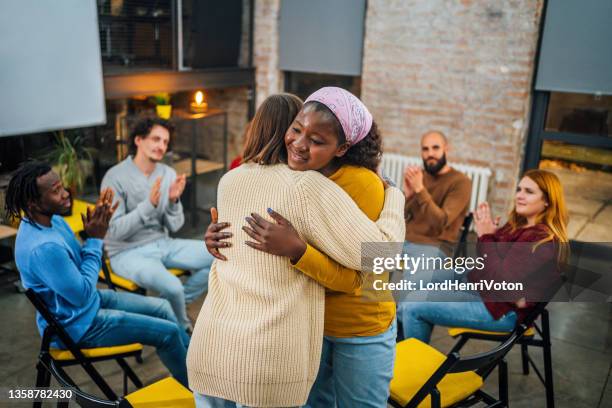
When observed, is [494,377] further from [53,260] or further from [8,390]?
[8,390]

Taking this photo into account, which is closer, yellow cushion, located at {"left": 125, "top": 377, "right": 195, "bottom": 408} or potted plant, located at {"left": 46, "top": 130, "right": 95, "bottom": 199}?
yellow cushion, located at {"left": 125, "top": 377, "right": 195, "bottom": 408}

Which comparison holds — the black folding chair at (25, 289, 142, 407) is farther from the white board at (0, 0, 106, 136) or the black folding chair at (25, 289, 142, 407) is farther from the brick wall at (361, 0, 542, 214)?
the brick wall at (361, 0, 542, 214)

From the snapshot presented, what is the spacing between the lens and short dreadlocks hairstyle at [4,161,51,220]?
2.29m

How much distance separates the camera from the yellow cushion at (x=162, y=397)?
2.00 metres

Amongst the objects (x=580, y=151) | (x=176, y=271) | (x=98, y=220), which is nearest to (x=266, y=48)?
(x=580, y=151)

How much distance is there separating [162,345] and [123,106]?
3.71 metres

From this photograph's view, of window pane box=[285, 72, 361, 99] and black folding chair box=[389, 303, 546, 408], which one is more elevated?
window pane box=[285, 72, 361, 99]

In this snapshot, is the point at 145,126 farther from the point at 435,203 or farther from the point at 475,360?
the point at 475,360

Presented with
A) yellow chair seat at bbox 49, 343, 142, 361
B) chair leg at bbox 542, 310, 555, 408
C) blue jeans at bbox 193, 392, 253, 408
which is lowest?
chair leg at bbox 542, 310, 555, 408

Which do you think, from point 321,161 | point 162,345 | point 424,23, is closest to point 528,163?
point 424,23

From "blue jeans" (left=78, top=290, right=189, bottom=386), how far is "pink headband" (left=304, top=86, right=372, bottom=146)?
1.47 metres

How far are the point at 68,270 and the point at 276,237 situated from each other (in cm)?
123

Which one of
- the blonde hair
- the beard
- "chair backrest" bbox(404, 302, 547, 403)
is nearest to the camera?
"chair backrest" bbox(404, 302, 547, 403)

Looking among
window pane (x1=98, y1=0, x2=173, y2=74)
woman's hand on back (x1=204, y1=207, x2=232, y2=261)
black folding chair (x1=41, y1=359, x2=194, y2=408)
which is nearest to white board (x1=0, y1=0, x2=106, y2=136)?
window pane (x1=98, y1=0, x2=173, y2=74)
